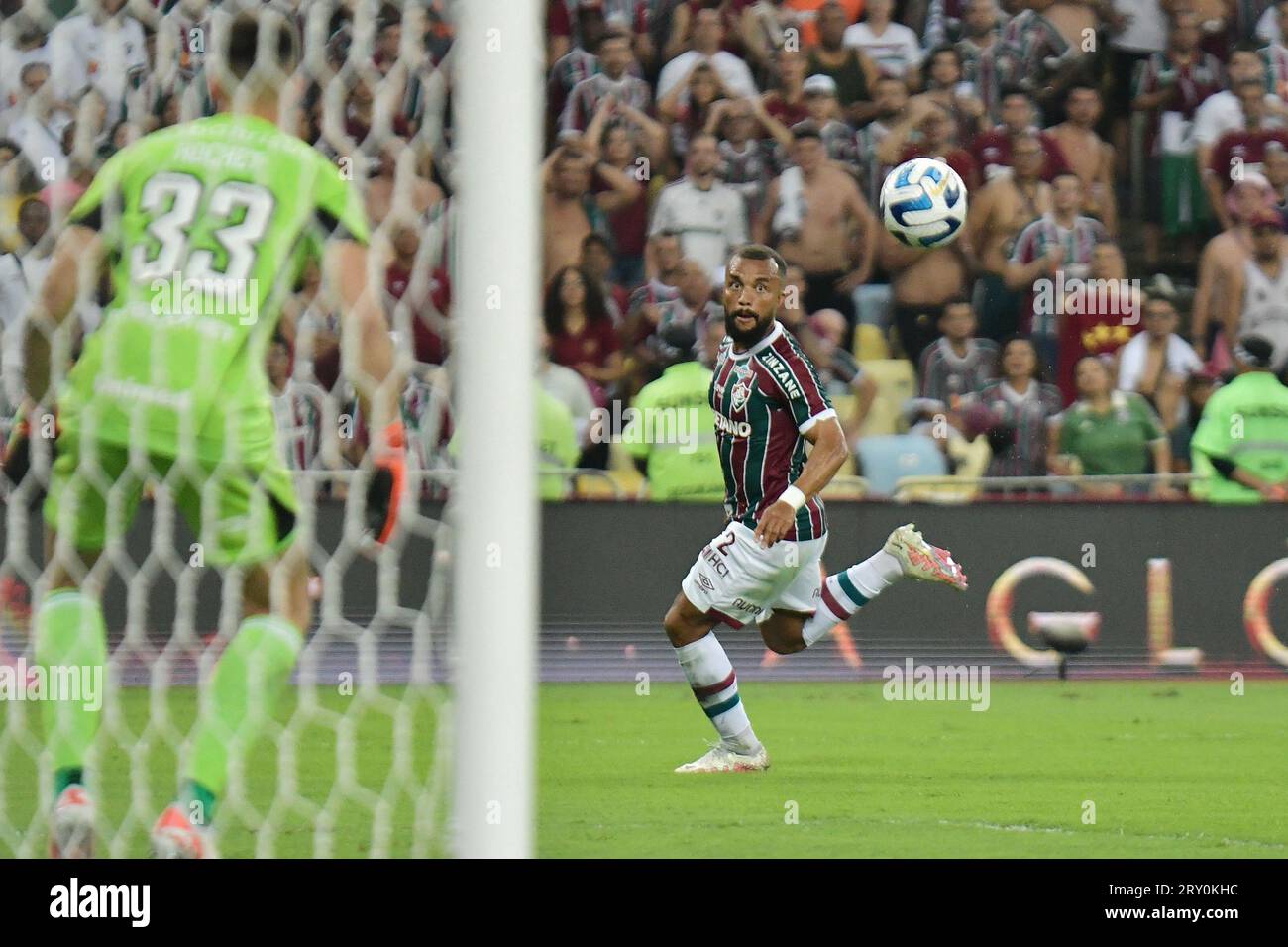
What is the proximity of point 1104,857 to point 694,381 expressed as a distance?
4.83m

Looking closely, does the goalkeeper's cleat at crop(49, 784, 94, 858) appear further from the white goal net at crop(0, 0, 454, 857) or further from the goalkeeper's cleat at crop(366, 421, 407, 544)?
the goalkeeper's cleat at crop(366, 421, 407, 544)

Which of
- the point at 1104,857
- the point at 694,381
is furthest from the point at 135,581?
the point at 694,381

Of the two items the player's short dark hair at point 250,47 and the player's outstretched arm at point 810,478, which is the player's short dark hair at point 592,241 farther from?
the player's short dark hair at point 250,47

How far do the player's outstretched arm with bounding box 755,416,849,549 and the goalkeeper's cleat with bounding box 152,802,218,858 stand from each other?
279 cm

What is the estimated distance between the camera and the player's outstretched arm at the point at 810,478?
21.8ft

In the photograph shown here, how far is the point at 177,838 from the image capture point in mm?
4148

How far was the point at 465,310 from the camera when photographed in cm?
299

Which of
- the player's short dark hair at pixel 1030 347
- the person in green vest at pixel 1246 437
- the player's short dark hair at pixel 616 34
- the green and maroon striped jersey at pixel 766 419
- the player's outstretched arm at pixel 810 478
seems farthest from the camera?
the player's short dark hair at pixel 616 34

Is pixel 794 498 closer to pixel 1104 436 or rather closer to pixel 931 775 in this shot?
pixel 931 775

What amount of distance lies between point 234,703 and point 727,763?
2785 mm

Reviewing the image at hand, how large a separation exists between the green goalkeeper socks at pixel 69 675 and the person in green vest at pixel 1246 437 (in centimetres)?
660

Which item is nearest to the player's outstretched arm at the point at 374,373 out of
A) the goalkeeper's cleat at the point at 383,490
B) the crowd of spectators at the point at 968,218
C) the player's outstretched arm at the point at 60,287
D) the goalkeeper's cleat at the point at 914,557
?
the goalkeeper's cleat at the point at 383,490

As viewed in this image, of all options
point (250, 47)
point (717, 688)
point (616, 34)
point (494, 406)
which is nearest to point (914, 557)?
point (717, 688)

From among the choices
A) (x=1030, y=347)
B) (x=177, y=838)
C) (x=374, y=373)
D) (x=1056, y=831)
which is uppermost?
(x=1030, y=347)
